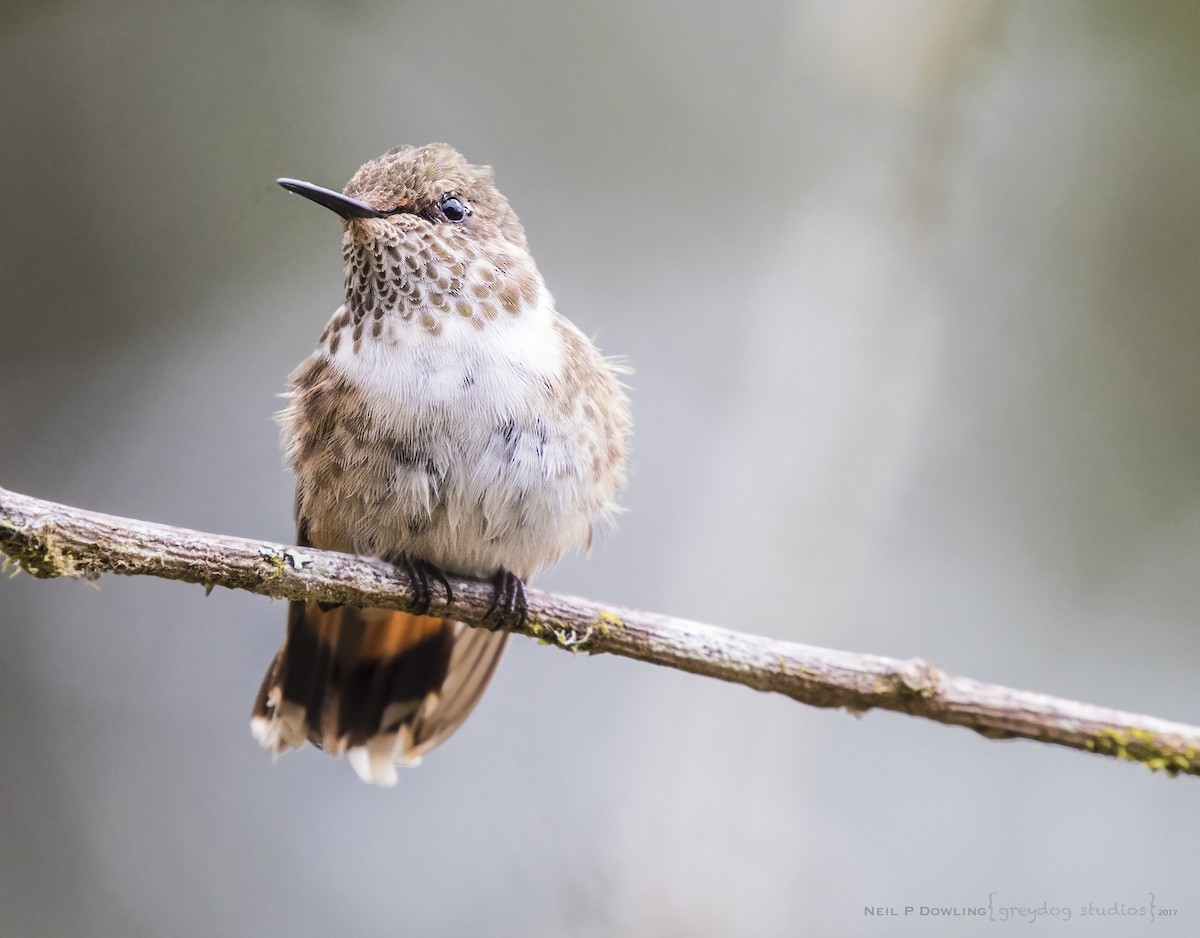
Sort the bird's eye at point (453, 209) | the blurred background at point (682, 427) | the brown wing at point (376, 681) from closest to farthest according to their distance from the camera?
the bird's eye at point (453, 209)
the brown wing at point (376, 681)
the blurred background at point (682, 427)

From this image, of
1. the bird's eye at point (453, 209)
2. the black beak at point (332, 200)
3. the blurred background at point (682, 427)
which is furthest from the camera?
the blurred background at point (682, 427)

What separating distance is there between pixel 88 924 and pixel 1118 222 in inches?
151

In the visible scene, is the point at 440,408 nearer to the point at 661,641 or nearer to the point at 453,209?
the point at 453,209

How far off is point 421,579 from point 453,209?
80 centimetres

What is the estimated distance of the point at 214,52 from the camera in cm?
295

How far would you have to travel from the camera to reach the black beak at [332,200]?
1902mm

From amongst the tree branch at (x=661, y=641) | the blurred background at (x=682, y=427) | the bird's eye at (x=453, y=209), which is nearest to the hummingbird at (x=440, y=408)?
the bird's eye at (x=453, y=209)

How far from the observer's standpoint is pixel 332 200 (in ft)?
6.58

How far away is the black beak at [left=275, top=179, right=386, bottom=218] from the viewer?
190 cm

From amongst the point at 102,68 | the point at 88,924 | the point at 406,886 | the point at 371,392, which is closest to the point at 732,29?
the point at 102,68

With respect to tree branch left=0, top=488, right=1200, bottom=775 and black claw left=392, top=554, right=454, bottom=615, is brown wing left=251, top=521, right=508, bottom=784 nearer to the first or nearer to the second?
black claw left=392, top=554, right=454, bottom=615

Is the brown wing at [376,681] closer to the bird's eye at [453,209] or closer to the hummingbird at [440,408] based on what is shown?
the hummingbird at [440,408]

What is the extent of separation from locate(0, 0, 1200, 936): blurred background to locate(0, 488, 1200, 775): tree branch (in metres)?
1.29

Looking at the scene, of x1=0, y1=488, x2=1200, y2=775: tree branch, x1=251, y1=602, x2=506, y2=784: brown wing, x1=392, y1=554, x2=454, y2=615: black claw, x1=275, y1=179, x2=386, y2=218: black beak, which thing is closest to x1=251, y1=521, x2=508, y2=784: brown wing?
x1=251, y1=602, x2=506, y2=784: brown wing
